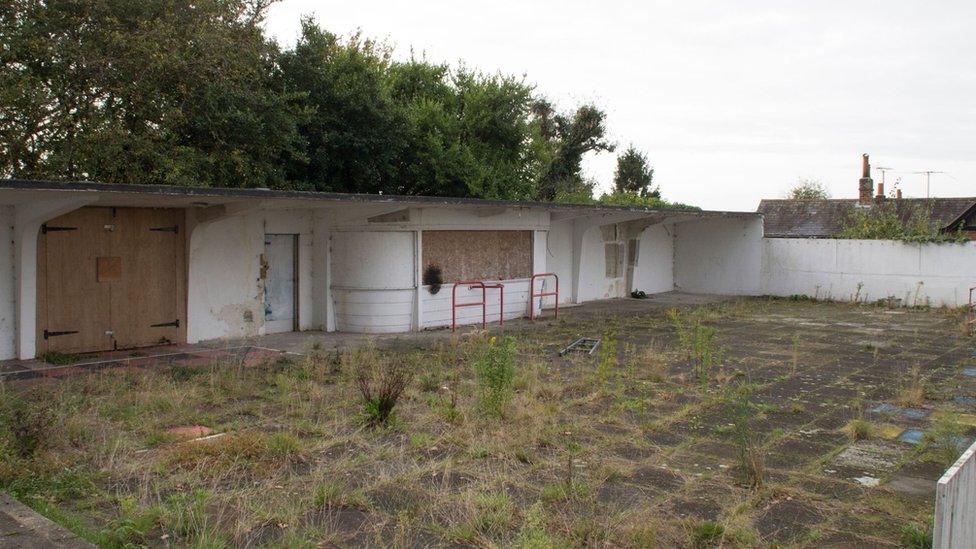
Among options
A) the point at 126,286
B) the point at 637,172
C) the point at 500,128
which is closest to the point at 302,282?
the point at 126,286

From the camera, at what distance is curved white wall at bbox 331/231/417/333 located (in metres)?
14.0

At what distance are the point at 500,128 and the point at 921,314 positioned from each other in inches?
554

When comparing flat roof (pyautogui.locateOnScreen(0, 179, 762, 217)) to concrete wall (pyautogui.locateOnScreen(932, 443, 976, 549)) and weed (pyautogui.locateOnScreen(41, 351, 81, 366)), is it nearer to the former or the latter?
weed (pyautogui.locateOnScreen(41, 351, 81, 366))

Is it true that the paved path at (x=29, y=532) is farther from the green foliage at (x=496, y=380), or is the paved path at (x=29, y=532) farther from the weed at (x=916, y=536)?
the weed at (x=916, y=536)

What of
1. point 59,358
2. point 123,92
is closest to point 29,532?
point 59,358

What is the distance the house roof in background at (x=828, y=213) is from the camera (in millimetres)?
35219

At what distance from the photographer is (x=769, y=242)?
77.4ft

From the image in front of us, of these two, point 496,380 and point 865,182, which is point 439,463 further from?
point 865,182

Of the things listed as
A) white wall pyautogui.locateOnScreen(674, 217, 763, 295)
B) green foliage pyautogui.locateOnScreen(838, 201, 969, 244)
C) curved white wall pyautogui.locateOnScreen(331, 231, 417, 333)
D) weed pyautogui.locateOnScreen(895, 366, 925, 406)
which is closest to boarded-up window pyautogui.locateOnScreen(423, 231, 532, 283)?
curved white wall pyautogui.locateOnScreen(331, 231, 417, 333)

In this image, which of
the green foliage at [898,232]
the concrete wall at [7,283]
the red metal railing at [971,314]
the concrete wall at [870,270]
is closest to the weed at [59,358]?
the concrete wall at [7,283]

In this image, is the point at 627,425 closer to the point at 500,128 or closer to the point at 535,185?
the point at 500,128

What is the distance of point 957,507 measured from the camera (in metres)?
3.75

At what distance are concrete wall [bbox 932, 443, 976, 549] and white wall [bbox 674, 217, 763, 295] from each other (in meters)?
20.1

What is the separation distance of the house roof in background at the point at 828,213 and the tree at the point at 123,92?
82.5 feet
